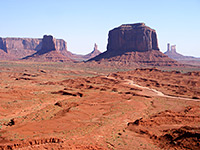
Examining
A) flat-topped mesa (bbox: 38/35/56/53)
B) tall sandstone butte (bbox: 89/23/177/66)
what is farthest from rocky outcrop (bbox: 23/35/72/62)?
tall sandstone butte (bbox: 89/23/177/66)

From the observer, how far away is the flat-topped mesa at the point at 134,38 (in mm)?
135250

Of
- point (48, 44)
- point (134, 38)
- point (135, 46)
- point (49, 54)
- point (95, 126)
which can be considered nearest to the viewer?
point (95, 126)

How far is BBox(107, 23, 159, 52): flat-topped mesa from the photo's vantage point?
444ft

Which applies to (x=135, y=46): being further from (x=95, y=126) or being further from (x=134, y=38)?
(x=95, y=126)

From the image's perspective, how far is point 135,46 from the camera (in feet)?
454

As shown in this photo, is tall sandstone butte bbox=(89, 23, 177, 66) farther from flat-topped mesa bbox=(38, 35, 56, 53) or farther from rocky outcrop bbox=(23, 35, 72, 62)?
flat-topped mesa bbox=(38, 35, 56, 53)

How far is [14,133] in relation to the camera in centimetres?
1675

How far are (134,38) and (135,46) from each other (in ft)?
16.4

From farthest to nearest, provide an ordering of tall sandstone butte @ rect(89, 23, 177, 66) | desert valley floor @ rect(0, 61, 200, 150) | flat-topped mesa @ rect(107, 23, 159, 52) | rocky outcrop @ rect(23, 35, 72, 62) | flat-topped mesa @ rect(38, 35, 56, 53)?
flat-topped mesa @ rect(38, 35, 56, 53)
rocky outcrop @ rect(23, 35, 72, 62)
flat-topped mesa @ rect(107, 23, 159, 52)
tall sandstone butte @ rect(89, 23, 177, 66)
desert valley floor @ rect(0, 61, 200, 150)

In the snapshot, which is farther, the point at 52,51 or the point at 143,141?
the point at 52,51

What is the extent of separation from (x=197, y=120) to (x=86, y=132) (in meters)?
11.5

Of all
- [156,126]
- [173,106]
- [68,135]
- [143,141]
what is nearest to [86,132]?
[68,135]

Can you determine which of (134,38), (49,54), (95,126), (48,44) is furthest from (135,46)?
(95,126)

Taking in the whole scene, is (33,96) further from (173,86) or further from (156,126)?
(173,86)
